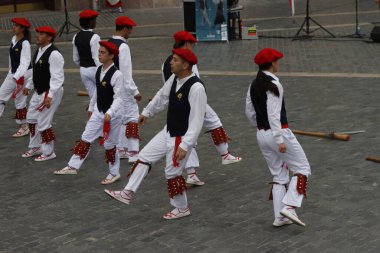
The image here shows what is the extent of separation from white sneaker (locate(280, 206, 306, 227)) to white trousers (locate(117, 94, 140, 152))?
11.3 ft

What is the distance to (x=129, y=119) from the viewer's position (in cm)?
1189

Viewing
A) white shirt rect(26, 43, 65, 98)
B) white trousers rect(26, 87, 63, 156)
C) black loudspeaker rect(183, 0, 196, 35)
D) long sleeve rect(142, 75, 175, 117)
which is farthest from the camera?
black loudspeaker rect(183, 0, 196, 35)

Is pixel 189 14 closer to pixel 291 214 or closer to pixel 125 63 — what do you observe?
pixel 125 63

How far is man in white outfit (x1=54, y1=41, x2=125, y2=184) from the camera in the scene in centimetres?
1053

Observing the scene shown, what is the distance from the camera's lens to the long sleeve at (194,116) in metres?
8.98

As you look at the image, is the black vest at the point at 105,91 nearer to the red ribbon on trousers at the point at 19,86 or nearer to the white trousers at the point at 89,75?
the white trousers at the point at 89,75

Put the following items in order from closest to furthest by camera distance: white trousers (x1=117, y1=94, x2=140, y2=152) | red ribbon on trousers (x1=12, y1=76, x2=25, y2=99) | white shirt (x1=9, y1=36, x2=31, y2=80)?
white trousers (x1=117, y1=94, x2=140, y2=152), white shirt (x1=9, y1=36, x2=31, y2=80), red ribbon on trousers (x1=12, y1=76, x2=25, y2=99)

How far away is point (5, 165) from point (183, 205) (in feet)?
11.5

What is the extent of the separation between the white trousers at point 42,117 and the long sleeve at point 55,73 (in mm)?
145

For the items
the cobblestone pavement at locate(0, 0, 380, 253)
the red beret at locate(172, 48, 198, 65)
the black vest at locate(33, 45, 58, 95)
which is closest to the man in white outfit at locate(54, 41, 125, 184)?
the cobblestone pavement at locate(0, 0, 380, 253)

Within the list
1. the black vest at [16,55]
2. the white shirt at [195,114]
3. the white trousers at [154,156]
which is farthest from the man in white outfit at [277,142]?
the black vest at [16,55]

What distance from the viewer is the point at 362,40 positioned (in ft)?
68.5

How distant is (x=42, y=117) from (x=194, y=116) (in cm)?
354

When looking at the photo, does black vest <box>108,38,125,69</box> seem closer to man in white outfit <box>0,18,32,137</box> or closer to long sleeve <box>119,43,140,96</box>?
long sleeve <box>119,43,140,96</box>
